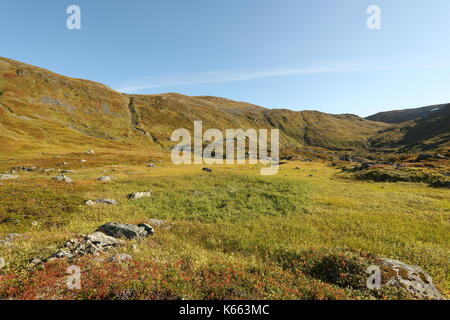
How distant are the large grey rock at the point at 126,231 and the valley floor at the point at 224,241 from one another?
77 centimetres

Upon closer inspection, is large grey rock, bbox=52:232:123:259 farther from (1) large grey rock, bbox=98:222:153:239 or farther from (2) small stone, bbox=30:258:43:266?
(1) large grey rock, bbox=98:222:153:239

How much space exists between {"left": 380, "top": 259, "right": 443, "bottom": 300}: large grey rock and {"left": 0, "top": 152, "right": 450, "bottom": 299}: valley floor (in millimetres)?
628

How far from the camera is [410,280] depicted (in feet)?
25.5

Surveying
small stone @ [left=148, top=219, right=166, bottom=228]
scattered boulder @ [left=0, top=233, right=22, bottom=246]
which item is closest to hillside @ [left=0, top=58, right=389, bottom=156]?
scattered boulder @ [left=0, top=233, right=22, bottom=246]

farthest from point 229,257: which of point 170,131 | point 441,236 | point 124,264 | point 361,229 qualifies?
point 170,131

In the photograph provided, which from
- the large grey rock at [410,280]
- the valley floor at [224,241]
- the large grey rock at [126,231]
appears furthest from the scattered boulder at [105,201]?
the large grey rock at [410,280]

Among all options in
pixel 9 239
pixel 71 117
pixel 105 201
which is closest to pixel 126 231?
pixel 9 239

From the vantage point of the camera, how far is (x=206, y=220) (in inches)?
686

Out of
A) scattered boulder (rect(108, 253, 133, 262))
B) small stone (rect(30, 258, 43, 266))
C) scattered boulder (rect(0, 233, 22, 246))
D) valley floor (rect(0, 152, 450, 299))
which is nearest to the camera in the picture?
valley floor (rect(0, 152, 450, 299))

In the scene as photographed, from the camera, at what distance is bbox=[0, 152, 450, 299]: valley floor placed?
732 cm

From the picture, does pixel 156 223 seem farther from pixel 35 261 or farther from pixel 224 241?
pixel 35 261
